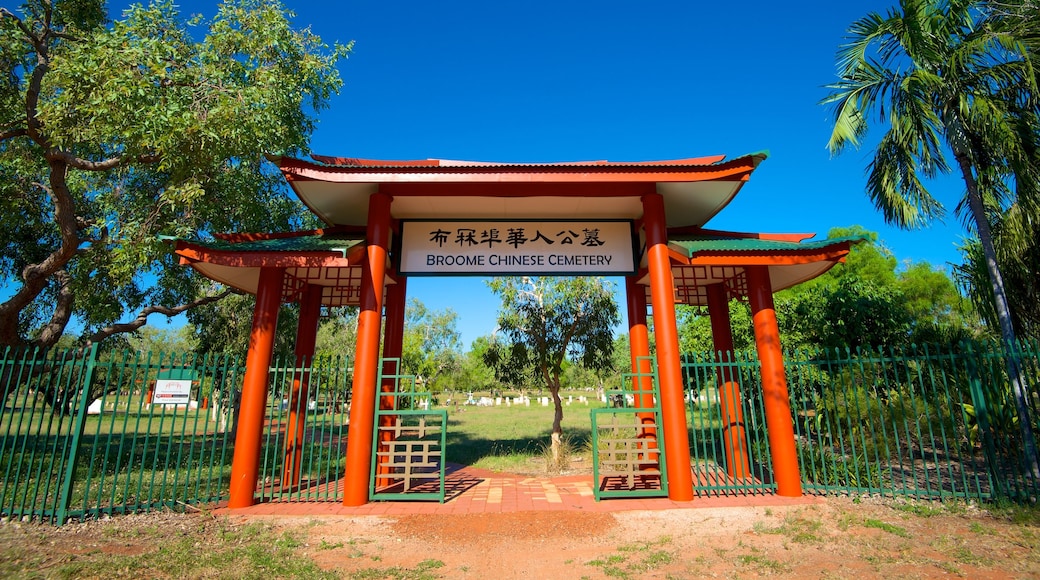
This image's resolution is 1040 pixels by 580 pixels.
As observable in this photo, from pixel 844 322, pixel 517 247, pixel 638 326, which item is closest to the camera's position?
pixel 517 247

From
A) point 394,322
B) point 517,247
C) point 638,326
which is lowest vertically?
point 638,326

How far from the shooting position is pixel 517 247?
7.78 meters

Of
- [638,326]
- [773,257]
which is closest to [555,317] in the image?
[638,326]

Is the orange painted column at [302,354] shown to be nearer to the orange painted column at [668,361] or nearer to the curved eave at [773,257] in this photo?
the orange painted column at [668,361]

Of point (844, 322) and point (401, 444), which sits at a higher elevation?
point (844, 322)

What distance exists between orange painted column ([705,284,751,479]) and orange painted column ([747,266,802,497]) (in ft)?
1.82

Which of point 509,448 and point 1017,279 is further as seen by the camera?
point 509,448

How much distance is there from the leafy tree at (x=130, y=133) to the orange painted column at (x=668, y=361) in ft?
21.2

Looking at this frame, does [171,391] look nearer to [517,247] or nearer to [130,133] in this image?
[130,133]

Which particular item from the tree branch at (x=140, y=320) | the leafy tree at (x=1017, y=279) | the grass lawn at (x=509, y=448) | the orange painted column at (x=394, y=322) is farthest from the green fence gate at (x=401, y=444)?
the leafy tree at (x=1017, y=279)

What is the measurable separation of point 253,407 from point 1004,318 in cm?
1109

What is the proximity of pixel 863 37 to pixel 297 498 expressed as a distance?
11844mm

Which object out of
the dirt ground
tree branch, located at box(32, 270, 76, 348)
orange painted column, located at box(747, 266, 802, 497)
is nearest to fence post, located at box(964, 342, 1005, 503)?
the dirt ground

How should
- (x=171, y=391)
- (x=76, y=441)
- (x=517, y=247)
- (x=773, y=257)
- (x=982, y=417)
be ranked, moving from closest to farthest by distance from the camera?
(x=76, y=441) < (x=982, y=417) < (x=171, y=391) < (x=773, y=257) < (x=517, y=247)
